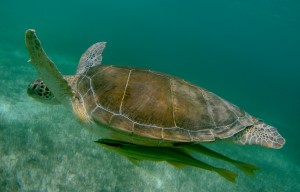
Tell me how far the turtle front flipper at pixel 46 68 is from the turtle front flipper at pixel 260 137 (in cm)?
265

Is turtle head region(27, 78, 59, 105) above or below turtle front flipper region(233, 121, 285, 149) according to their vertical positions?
below

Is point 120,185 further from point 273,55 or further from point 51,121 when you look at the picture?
point 273,55

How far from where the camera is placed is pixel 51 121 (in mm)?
8500

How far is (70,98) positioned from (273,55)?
119762 millimetres

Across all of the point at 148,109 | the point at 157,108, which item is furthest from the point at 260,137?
the point at 148,109

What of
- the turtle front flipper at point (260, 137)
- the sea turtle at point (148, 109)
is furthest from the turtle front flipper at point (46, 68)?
the turtle front flipper at point (260, 137)

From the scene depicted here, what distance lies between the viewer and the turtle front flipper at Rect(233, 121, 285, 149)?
3.99 metres

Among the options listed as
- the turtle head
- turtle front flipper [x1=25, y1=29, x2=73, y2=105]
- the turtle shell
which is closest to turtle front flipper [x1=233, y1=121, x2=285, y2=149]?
the turtle shell

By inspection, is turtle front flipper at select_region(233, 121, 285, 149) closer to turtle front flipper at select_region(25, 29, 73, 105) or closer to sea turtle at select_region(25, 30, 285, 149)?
sea turtle at select_region(25, 30, 285, 149)

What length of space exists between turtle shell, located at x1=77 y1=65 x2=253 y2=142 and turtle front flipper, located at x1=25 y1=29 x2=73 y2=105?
0.35 meters

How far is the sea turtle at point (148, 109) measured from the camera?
3557mm

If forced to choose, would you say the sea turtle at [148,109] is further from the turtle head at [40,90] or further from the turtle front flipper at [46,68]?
the turtle head at [40,90]

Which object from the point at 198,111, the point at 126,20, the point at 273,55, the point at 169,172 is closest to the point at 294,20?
the point at 126,20

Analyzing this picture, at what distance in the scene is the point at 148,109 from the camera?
12.1 feet
